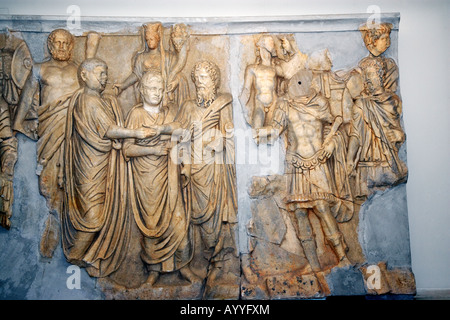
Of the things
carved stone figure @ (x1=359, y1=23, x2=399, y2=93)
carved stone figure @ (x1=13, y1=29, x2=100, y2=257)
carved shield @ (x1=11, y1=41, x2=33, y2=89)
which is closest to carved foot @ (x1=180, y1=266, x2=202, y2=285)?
carved stone figure @ (x1=13, y1=29, x2=100, y2=257)

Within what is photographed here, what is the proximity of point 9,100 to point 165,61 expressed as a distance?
1679mm

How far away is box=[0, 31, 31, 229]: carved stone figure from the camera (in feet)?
19.0

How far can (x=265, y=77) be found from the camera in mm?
5840

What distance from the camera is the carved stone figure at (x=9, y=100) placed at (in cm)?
579

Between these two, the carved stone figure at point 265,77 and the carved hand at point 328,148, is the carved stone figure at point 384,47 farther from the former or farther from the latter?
the carved hand at point 328,148

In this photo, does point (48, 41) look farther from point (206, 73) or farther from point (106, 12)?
point (206, 73)

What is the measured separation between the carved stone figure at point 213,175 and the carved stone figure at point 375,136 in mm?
1297

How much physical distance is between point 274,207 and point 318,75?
1.47m

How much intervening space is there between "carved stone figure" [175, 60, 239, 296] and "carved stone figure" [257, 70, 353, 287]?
46 centimetres

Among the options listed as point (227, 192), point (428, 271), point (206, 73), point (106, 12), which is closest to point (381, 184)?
point (428, 271)

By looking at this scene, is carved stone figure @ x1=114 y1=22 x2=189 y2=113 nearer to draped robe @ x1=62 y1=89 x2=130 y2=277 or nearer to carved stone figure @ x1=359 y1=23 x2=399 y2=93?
draped robe @ x1=62 y1=89 x2=130 y2=277

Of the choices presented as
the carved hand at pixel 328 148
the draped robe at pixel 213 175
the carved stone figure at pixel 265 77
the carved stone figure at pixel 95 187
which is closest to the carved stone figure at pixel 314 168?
the carved hand at pixel 328 148

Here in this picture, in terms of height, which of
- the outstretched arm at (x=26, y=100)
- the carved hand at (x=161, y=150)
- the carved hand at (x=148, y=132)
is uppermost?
the outstretched arm at (x=26, y=100)

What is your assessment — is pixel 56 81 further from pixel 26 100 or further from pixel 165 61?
pixel 165 61
